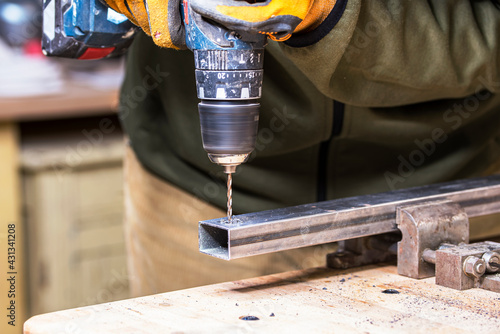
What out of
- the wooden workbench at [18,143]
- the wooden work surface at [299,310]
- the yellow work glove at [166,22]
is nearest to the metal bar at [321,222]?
the wooden work surface at [299,310]

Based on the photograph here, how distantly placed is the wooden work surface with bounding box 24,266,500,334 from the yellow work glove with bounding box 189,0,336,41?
321mm

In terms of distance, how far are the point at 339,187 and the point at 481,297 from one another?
46cm

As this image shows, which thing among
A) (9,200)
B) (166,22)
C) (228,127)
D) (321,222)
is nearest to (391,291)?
(321,222)

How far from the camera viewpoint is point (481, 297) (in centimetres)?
85

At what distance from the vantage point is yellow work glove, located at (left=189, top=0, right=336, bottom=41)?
2.45 ft

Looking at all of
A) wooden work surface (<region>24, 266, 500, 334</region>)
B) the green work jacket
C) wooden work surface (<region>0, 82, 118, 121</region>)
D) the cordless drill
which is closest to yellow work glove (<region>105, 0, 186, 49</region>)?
the cordless drill

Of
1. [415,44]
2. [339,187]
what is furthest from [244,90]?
[339,187]

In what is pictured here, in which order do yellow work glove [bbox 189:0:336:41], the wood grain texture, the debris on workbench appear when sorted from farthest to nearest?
the wood grain texture → the debris on workbench → yellow work glove [bbox 189:0:336:41]

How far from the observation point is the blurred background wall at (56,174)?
223 centimetres

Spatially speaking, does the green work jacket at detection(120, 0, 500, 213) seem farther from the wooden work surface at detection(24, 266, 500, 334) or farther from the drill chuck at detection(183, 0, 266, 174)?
the wooden work surface at detection(24, 266, 500, 334)

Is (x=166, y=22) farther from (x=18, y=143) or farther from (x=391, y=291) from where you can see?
(x=18, y=143)

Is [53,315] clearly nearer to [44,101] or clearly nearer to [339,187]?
[339,187]

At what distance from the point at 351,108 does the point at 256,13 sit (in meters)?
0.40

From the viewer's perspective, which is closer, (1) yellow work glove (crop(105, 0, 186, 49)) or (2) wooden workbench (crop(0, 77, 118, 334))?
(1) yellow work glove (crop(105, 0, 186, 49))
